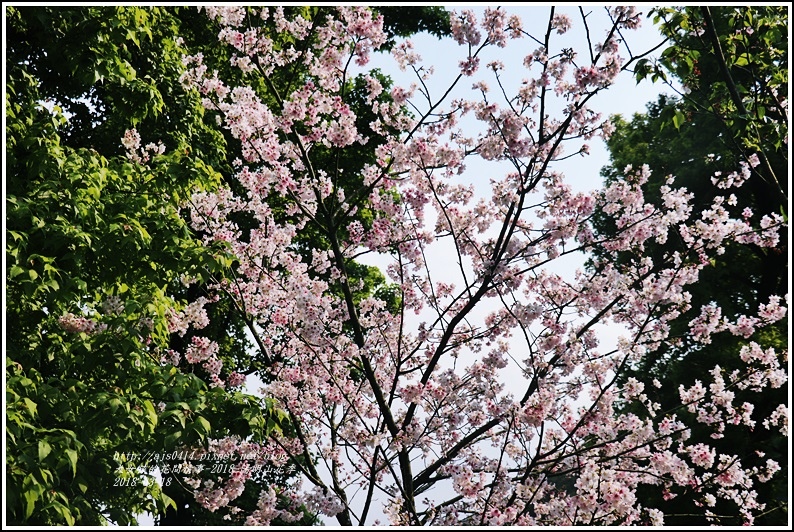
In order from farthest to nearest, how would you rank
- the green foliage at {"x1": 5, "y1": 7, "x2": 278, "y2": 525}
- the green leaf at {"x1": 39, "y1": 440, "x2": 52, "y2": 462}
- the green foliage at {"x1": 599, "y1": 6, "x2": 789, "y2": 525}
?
the green foliage at {"x1": 599, "y1": 6, "x2": 789, "y2": 525}
the green foliage at {"x1": 5, "y1": 7, "x2": 278, "y2": 525}
the green leaf at {"x1": 39, "y1": 440, "x2": 52, "y2": 462}

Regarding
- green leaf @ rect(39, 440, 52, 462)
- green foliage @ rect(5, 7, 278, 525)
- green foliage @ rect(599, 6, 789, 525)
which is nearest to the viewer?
green leaf @ rect(39, 440, 52, 462)

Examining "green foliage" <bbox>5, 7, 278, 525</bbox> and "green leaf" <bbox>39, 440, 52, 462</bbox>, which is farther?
"green foliage" <bbox>5, 7, 278, 525</bbox>

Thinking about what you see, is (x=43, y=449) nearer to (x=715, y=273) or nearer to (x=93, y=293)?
(x=93, y=293)

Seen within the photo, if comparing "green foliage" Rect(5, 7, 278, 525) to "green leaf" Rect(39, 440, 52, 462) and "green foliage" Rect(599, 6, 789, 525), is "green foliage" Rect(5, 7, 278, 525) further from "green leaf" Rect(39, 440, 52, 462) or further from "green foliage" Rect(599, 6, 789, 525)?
"green foliage" Rect(599, 6, 789, 525)

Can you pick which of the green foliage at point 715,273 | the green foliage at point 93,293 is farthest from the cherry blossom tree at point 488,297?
the green foliage at point 715,273

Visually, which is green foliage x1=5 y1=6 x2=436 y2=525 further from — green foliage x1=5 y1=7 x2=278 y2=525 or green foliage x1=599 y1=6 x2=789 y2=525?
green foliage x1=599 y1=6 x2=789 y2=525

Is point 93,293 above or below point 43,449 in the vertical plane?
above

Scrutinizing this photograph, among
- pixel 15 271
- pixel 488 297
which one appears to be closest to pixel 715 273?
pixel 488 297

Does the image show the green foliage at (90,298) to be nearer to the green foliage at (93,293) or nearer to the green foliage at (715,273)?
the green foliage at (93,293)

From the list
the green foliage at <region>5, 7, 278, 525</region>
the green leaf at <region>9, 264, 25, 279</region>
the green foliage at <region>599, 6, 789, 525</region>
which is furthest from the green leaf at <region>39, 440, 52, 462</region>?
the green foliage at <region>599, 6, 789, 525</region>

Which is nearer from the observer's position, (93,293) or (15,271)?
(15,271)

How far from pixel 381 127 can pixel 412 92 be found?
1.50 ft

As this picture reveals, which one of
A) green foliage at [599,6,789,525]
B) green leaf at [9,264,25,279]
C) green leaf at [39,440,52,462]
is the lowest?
green leaf at [39,440,52,462]

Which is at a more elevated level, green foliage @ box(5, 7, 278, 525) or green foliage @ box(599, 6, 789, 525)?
green foliage @ box(599, 6, 789, 525)
